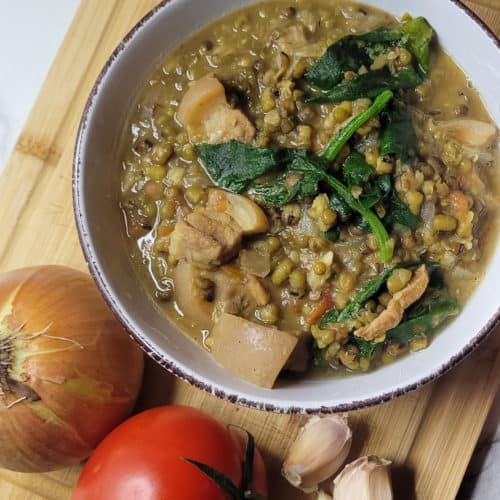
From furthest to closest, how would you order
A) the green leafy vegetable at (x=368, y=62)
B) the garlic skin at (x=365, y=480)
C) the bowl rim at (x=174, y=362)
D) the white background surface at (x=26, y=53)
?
the white background surface at (x=26, y=53) < the garlic skin at (x=365, y=480) < the green leafy vegetable at (x=368, y=62) < the bowl rim at (x=174, y=362)

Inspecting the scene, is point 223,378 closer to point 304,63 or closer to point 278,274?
point 278,274

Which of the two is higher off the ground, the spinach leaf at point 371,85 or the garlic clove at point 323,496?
the spinach leaf at point 371,85

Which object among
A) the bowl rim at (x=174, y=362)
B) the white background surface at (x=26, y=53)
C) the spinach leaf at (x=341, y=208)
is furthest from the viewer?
the white background surface at (x=26, y=53)

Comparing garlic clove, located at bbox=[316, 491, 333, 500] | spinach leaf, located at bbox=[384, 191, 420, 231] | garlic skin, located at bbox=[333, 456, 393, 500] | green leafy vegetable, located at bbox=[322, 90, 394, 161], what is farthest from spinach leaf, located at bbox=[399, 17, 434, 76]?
garlic clove, located at bbox=[316, 491, 333, 500]

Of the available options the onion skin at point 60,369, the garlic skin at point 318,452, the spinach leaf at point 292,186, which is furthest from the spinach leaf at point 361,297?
the onion skin at point 60,369

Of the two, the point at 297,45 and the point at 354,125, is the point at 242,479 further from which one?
the point at 297,45

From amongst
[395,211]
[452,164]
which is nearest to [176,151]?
[395,211]

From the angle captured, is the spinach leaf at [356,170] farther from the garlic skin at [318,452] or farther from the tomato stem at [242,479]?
the tomato stem at [242,479]
